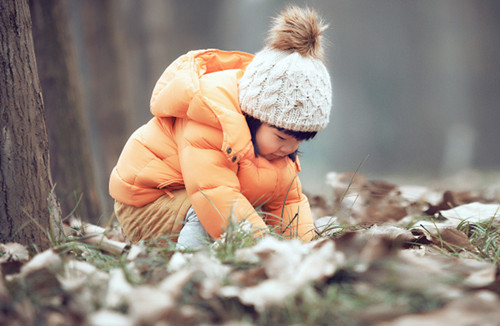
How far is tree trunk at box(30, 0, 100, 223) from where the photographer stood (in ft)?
10.4

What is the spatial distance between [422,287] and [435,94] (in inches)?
452

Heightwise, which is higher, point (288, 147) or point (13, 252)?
point (288, 147)

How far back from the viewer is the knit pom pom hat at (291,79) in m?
2.07

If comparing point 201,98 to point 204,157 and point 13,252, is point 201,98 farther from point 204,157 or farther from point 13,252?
point 13,252

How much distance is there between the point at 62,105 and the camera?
3.23m

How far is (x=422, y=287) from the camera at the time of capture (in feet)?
3.77

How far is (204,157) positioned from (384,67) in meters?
11.0

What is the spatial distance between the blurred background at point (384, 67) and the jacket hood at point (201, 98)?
580 centimetres

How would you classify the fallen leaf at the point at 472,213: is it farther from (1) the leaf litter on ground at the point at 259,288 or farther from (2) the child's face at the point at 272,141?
(1) the leaf litter on ground at the point at 259,288

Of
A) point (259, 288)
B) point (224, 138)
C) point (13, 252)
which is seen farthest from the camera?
point (224, 138)

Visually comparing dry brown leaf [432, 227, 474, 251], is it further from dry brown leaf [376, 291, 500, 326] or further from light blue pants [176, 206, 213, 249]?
light blue pants [176, 206, 213, 249]

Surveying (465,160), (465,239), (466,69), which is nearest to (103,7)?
(465,239)

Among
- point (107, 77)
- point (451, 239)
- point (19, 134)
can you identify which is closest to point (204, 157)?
point (19, 134)

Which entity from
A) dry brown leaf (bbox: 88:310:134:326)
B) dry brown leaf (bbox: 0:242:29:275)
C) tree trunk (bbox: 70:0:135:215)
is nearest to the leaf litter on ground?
dry brown leaf (bbox: 88:310:134:326)
